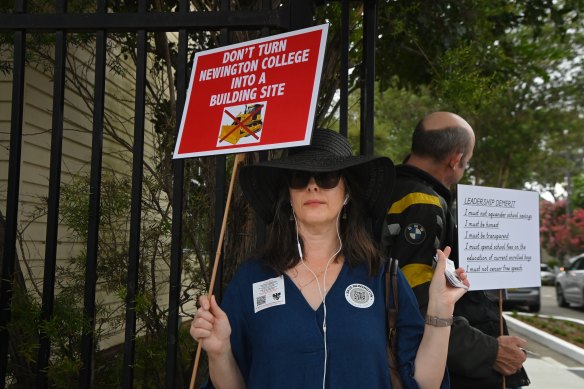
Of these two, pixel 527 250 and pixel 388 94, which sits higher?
pixel 388 94

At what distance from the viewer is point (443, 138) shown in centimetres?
296

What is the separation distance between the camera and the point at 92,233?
278cm

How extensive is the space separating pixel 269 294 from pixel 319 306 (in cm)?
17

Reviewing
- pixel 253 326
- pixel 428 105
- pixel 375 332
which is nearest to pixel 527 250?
pixel 375 332

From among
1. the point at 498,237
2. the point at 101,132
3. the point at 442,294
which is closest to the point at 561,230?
the point at 498,237

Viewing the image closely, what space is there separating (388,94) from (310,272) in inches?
718

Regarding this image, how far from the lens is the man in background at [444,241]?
2.55 metres

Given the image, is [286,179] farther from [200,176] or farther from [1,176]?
[1,176]

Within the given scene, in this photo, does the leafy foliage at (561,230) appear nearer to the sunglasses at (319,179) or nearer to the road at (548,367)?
the road at (548,367)

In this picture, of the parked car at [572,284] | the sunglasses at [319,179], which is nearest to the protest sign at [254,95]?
the sunglasses at [319,179]

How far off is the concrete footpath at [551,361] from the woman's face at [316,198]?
6006 mm

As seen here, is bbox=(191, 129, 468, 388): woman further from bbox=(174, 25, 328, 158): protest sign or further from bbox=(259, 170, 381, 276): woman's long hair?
bbox=(174, 25, 328, 158): protest sign

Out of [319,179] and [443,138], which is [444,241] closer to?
[443,138]

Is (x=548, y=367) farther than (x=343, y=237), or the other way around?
(x=548, y=367)
